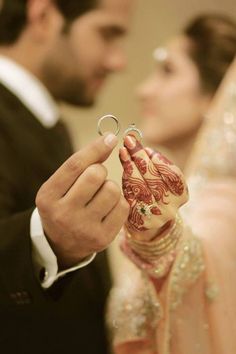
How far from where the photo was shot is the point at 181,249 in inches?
25.6

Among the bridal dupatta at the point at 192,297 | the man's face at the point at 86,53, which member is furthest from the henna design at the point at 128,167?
the man's face at the point at 86,53

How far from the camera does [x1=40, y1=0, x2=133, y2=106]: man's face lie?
1.14 metres

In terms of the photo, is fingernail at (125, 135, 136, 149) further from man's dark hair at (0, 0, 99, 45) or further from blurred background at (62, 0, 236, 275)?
blurred background at (62, 0, 236, 275)

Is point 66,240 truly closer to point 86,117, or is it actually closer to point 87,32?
point 87,32

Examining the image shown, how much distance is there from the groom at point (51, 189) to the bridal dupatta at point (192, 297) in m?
0.05

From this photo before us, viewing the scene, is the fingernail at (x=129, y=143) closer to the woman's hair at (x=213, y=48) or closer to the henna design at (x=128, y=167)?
the henna design at (x=128, y=167)

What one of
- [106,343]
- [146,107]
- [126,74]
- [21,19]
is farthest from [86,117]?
[106,343]

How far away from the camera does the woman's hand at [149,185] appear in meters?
0.55

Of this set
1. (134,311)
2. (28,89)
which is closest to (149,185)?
(134,311)

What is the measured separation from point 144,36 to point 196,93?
503 millimetres

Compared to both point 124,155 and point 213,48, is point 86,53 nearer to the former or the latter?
point 213,48

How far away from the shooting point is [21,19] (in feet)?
3.74

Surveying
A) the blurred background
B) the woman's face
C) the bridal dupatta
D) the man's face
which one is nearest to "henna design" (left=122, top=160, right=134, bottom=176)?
the bridal dupatta

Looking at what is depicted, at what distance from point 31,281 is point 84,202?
14 cm
